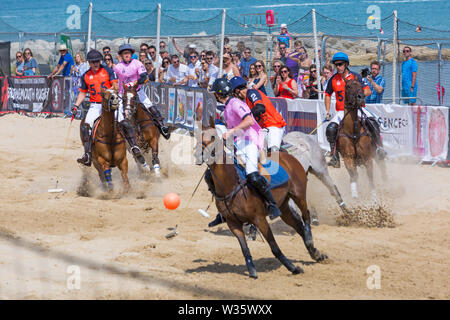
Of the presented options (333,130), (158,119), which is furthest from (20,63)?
(333,130)

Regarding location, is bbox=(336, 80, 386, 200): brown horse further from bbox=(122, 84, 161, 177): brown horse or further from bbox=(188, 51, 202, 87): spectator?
bbox=(188, 51, 202, 87): spectator

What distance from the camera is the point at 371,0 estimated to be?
2579 inches

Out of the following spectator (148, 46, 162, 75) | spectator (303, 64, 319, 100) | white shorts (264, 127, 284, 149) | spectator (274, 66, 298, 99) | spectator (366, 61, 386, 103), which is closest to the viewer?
white shorts (264, 127, 284, 149)

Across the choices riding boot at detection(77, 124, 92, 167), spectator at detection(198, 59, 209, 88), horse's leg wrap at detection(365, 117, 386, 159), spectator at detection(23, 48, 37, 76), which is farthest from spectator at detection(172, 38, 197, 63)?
horse's leg wrap at detection(365, 117, 386, 159)

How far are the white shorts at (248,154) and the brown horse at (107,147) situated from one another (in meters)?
4.99

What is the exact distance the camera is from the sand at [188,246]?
7164 mm

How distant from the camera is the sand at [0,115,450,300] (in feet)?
23.5

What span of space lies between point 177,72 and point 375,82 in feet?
22.4

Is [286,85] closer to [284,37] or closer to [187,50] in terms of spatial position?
[284,37]

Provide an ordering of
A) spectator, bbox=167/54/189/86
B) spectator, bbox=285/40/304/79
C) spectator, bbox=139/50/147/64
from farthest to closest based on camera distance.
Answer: spectator, bbox=167/54/189/86 < spectator, bbox=139/50/147/64 < spectator, bbox=285/40/304/79

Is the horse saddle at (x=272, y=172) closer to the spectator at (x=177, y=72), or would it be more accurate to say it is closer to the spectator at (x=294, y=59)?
the spectator at (x=294, y=59)

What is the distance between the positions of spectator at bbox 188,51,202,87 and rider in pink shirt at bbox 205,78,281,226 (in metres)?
12.0
